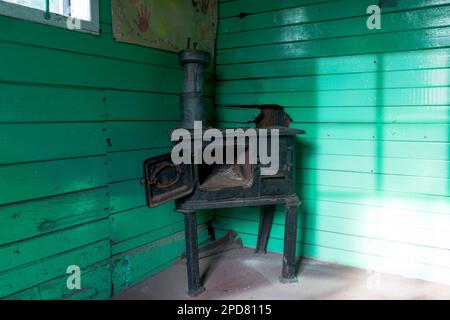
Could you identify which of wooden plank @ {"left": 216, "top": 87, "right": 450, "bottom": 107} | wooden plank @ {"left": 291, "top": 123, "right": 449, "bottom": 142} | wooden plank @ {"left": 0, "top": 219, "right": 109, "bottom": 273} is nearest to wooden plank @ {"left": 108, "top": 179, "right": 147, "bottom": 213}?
wooden plank @ {"left": 0, "top": 219, "right": 109, "bottom": 273}

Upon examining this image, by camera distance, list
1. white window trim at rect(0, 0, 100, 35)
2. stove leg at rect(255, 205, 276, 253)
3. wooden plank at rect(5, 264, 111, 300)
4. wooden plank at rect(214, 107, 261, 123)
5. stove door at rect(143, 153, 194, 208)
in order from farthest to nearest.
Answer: wooden plank at rect(214, 107, 261, 123) < stove leg at rect(255, 205, 276, 253) < stove door at rect(143, 153, 194, 208) < wooden plank at rect(5, 264, 111, 300) < white window trim at rect(0, 0, 100, 35)

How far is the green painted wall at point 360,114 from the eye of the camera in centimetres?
218

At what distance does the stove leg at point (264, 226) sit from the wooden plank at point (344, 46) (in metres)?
1.07

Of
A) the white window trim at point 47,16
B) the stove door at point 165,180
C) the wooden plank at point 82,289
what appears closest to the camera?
the white window trim at point 47,16

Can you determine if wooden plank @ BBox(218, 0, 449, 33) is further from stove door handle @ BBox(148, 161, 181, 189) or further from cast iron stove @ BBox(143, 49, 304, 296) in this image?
stove door handle @ BBox(148, 161, 181, 189)

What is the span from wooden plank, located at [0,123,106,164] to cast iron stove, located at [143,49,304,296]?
0.36 metres

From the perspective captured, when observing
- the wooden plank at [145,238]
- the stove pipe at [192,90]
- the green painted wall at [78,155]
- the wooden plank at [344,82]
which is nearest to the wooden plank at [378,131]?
the wooden plank at [344,82]

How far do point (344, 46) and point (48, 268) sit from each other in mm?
2108

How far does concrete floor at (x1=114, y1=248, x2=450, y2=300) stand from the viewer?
82.0 inches

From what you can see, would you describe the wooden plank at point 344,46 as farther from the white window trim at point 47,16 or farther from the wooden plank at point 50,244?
the wooden plank at point 50,244

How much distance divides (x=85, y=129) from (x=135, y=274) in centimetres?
93

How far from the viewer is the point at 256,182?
209 centimetres

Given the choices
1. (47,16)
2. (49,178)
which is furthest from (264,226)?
(47,16)

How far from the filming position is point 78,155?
6.10 feet
